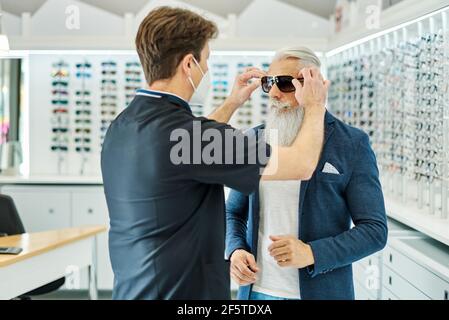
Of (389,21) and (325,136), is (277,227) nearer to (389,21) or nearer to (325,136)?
(325,136)

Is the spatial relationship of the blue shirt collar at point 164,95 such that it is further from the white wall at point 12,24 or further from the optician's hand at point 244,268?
the white wall at point 12,24

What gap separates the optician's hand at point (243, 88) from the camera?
5.79 feet

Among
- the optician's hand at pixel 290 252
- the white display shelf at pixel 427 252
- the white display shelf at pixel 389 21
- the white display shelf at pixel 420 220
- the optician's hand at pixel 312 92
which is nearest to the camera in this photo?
the optician's hand at pixel 312 92

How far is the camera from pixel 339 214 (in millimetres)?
1709

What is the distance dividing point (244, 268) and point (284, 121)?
1.61 ft

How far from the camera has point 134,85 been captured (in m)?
5.13

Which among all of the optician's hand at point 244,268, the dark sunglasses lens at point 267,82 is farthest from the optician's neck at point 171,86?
the optician's hand at point 244,268

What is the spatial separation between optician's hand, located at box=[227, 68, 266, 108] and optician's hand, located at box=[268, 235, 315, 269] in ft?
1.43

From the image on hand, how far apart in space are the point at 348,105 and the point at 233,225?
9.40 ft

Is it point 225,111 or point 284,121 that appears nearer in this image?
point 225,111

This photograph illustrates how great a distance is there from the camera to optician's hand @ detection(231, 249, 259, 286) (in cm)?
168

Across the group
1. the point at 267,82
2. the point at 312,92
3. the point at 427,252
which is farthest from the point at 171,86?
the point at 427,252
